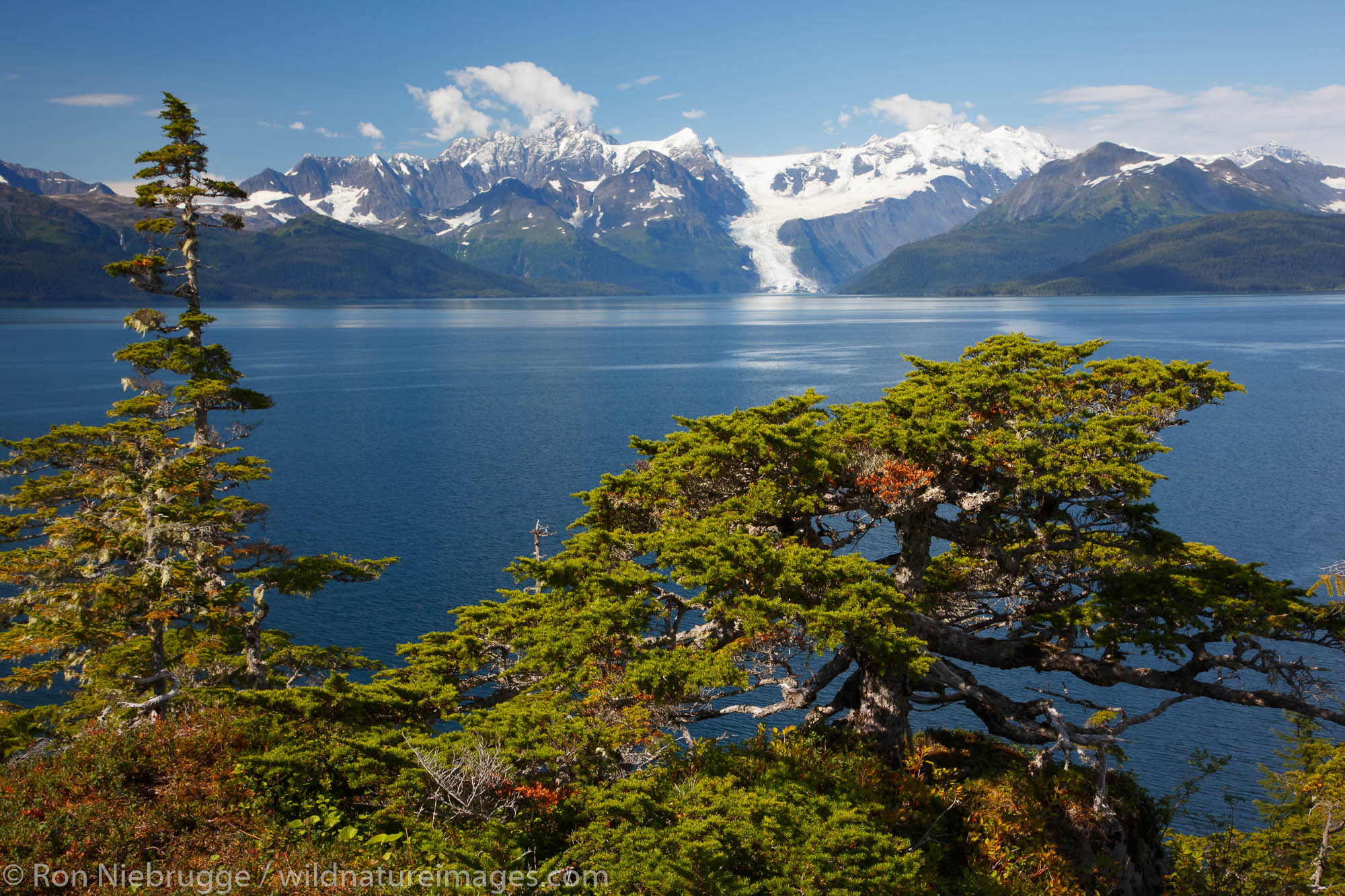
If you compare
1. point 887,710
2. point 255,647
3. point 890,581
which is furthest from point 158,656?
point 887,710

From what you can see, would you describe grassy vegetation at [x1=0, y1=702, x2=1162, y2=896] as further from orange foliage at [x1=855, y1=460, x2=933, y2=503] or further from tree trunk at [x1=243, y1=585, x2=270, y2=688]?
orange foliage at [x1=855, y1=460, x2=933, y2=503]

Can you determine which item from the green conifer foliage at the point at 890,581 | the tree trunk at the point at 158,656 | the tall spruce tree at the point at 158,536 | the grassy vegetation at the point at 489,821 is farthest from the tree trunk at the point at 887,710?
the tree trunk at the point at 158,656

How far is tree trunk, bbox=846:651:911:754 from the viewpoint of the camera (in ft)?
79.5

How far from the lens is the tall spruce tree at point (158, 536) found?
930 inches

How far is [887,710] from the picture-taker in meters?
24.3

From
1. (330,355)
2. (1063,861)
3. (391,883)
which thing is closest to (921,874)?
(1063,861)

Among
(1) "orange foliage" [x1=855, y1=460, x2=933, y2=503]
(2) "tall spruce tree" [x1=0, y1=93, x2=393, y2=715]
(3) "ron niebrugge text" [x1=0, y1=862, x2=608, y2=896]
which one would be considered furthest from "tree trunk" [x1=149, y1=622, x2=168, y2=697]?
(1) "orange foliage" [x1=855, y1=460, x2=933, y2=503]

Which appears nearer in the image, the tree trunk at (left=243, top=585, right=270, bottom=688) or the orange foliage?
the orange foliage

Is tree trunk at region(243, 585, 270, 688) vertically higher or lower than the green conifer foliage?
lower

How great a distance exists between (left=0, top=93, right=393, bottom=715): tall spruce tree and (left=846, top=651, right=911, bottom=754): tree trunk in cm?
1807

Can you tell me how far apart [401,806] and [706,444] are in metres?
12.2

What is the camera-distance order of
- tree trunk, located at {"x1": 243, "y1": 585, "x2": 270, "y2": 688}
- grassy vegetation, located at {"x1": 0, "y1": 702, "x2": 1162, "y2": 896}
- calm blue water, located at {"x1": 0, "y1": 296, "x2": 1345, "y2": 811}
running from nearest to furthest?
1. grassy vegetation, located at {"x1": 0, "y1": 702, "x2": 1162, "y2": 896}
2. tree trunk, located at {"x1": 243, "y1": 585, "x2": 270, "y2": 688}
3. calm blue water, located at {"x1": 0, "y1": 296, "x2": 1345, "y2": 811}

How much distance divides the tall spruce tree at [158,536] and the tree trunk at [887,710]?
1807 cm

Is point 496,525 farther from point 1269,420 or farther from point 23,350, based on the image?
point 23,350
